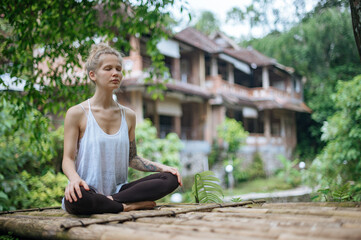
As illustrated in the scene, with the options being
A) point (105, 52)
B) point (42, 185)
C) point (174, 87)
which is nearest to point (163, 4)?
point (105, 52)

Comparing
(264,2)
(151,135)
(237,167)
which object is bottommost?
(237,167)

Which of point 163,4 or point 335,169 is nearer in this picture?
point 163,4

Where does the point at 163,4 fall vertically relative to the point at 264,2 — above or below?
below

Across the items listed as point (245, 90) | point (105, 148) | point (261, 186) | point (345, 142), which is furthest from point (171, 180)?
point (245, 90)

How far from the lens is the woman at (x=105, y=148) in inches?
101

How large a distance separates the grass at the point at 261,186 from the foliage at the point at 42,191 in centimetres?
802

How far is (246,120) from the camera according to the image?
20734 mm

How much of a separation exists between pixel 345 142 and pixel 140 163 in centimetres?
480

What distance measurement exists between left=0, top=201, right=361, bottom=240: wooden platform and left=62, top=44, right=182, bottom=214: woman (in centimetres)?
36

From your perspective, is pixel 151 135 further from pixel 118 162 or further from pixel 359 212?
pixel 359 212

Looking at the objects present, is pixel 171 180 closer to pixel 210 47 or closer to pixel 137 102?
pixel 137 102

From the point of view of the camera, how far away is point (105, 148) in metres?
2.62

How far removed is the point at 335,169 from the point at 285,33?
16.1 metres

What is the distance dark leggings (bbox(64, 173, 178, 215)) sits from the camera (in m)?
2.30
